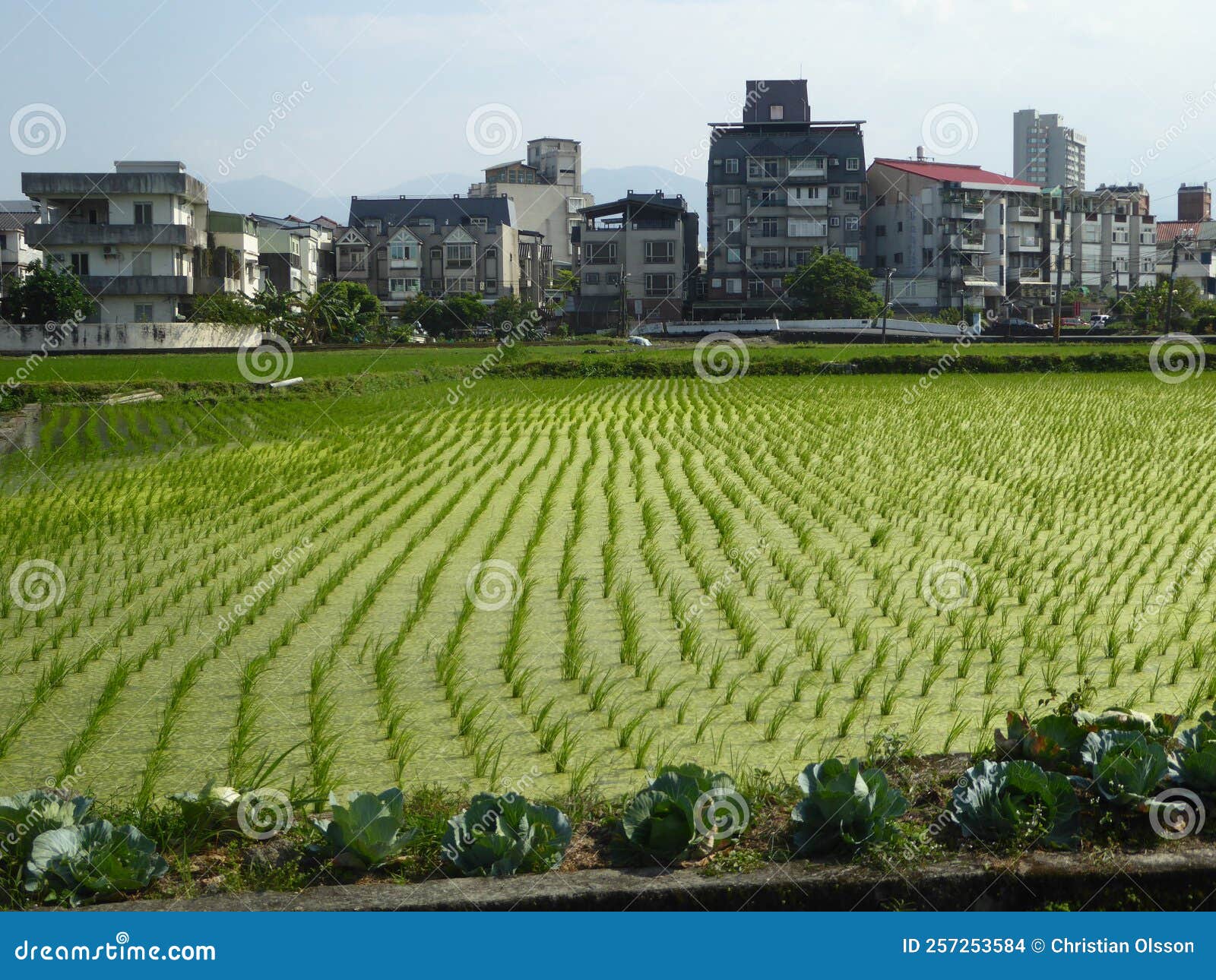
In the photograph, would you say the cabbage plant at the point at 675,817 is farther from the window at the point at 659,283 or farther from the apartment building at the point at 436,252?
the apartment building at the point at 436,252

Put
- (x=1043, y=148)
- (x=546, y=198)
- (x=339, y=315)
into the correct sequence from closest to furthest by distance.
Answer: (x=339, y=315) < (x=546, y=198) < (x=1043, y=148)

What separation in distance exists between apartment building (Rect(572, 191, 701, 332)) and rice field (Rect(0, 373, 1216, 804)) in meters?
46.0

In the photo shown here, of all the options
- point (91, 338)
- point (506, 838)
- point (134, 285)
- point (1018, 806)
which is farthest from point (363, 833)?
point (134, 285)

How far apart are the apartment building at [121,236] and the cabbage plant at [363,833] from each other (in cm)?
4140

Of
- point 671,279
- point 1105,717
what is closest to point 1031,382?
point 1105,717

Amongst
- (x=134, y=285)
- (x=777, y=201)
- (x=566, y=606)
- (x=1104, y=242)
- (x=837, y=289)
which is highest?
(x=777, y=201)

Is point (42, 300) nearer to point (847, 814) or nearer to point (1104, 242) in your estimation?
point (847, 814)

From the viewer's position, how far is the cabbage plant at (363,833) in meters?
3.02

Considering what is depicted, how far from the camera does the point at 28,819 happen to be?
3.12 meters

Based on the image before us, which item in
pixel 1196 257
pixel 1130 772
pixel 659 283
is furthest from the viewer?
pixel 1196 257

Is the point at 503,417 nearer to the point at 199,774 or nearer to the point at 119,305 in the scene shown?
the point at 199,774

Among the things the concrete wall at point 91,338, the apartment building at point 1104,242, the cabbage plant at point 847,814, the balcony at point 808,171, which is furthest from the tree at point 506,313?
the cabbage plant at point 847,814

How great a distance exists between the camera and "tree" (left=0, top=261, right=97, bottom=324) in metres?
36.4

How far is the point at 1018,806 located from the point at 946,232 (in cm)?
6013
